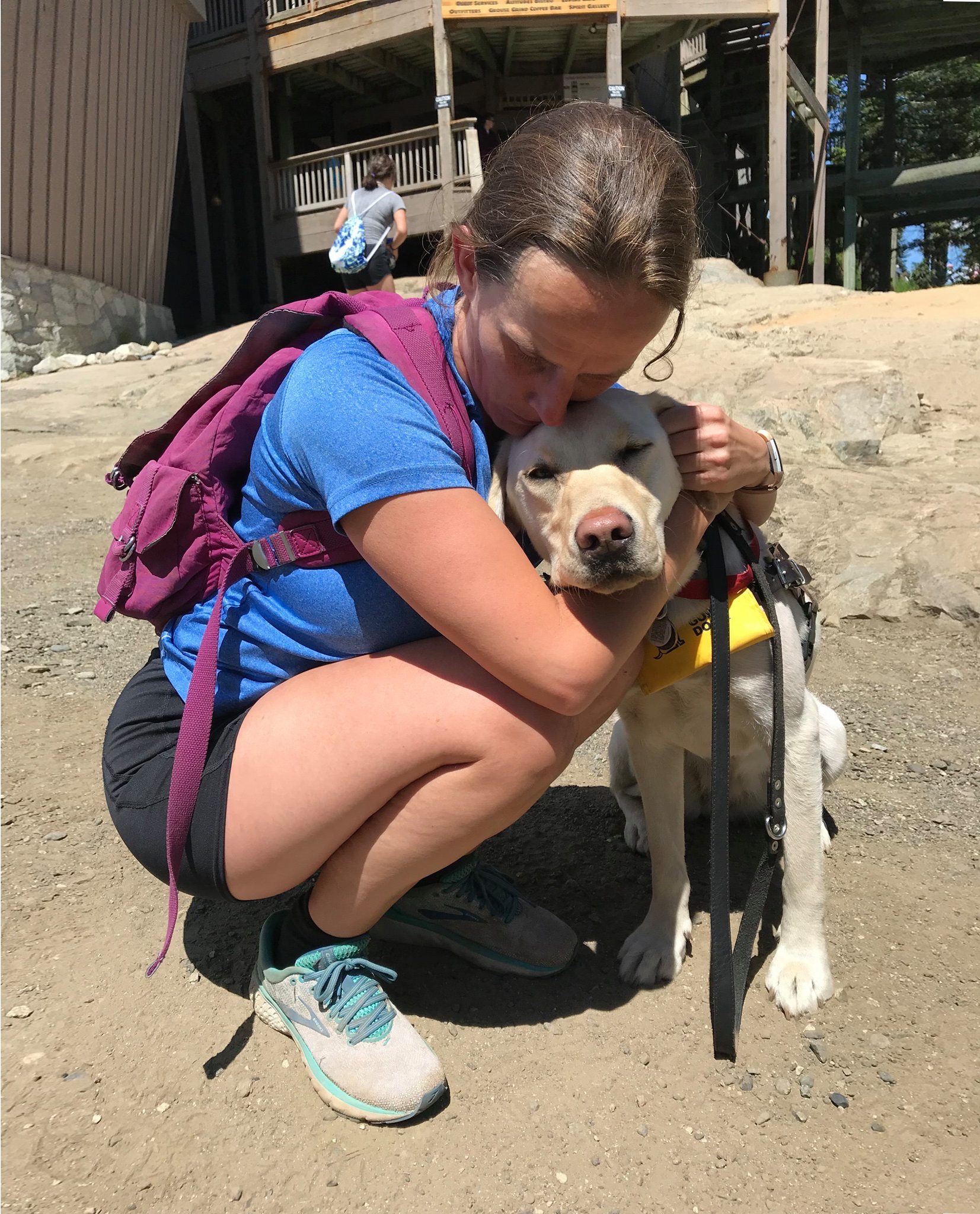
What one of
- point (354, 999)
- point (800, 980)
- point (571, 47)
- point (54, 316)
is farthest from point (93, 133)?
point (800, 980)

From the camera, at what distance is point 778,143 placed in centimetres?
1028

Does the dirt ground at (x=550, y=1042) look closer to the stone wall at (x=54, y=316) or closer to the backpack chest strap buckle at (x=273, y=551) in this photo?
the backpack chest strap buckle at (x=273, y=551)

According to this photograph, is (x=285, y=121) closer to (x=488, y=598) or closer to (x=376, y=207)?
(x=376, y=207)

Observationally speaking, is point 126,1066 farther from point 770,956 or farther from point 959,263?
point 959,263

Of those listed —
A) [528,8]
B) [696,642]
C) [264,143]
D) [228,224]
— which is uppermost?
[528,8]

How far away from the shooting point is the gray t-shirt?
7.59 metres

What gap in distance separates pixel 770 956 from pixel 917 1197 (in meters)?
0.61

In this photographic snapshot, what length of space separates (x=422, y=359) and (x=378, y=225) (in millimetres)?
6687

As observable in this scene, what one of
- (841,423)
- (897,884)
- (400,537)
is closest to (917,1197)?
(897,884)

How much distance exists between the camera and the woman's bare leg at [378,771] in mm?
1599

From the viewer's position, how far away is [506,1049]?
1.74 metres

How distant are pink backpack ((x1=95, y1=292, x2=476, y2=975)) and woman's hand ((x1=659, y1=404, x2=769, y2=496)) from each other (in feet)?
1.40

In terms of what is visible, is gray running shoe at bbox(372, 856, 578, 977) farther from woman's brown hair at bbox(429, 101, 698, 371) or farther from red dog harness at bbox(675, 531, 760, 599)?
woman's brown hair at bbox(429, 101, 698, 371)

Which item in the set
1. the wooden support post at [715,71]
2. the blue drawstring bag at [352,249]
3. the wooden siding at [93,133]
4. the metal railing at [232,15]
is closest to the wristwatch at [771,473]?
the blue drawstring bag at [352,249]
